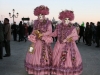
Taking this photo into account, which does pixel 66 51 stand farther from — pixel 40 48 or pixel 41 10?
pixel 41 10

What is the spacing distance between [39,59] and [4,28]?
388 cm

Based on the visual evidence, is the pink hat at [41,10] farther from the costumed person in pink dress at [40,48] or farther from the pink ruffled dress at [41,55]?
the pink ruffled dress at [41,55]

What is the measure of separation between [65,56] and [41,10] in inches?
61.2

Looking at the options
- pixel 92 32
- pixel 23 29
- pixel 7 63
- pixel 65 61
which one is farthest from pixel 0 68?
pixel 23 29

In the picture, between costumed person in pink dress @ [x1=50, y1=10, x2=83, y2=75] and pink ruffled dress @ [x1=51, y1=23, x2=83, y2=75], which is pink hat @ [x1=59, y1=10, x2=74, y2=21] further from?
pink ruffled dress @ [x1=51, y1=23, x2=83, y2=75]

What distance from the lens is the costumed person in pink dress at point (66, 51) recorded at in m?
7.30

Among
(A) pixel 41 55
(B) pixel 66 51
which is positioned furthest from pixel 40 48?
(B) pixel 66 51

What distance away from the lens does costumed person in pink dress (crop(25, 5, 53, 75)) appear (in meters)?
7.45

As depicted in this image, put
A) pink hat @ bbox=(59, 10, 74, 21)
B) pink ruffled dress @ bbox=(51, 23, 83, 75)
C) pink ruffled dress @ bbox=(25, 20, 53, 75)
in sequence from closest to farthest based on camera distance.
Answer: pink ruffled dress @ bbox=(51, 23, 83, 75) → pink ruffled dress @ bbox=(25, 20, 53, 75) → pink hat @ bbox=(59, 10, 74, 21)

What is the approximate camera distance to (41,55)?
7.54 m

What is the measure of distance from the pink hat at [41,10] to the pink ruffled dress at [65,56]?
0.60 meters

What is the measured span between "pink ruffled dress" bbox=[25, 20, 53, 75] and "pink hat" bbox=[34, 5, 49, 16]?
0.27 metres

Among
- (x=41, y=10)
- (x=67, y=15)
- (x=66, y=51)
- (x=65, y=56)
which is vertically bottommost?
(x=65, y=56)

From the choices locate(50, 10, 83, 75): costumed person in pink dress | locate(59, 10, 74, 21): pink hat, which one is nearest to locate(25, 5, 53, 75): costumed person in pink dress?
locate(50, 10, 83, 75): costumed person in pink dress
